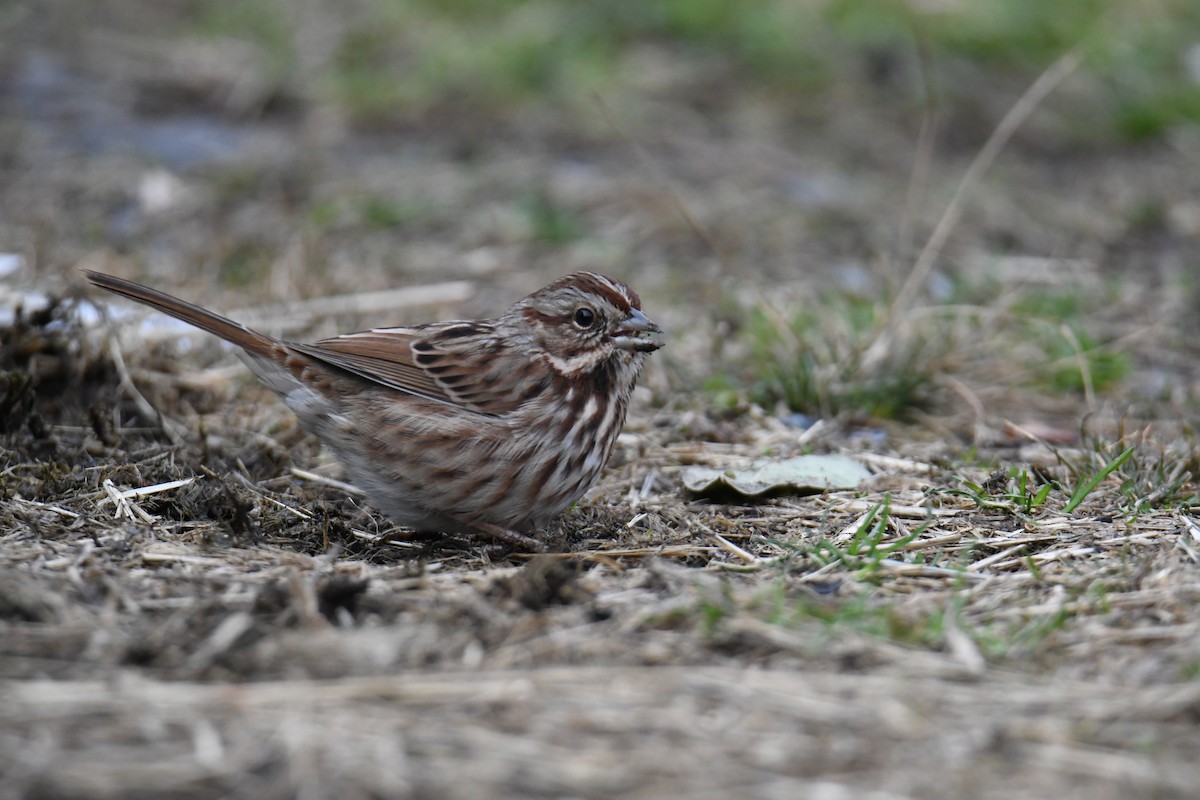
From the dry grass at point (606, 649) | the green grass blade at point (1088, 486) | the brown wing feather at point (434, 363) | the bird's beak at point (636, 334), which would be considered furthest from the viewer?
the bird's beak at point (636, 334)

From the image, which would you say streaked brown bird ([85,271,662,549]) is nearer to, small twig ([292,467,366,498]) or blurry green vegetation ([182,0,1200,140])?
small twig ([292,467,366,498])

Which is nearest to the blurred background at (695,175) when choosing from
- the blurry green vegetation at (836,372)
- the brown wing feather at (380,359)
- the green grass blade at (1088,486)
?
the blurry green vegetation at (836,372)

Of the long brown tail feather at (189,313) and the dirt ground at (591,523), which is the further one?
the long brown tail feather at (189,313)

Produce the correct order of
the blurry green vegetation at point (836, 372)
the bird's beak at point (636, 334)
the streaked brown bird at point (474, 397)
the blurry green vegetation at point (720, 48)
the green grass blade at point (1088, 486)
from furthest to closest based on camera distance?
the blurry green vegetation at point (720, 48) → the blurry green vegetation at point (836, 372) → the bird's beak at point (636, 334) → the streaked brown bird at point (474, 397) → the green grass blade at point (1088, 486)

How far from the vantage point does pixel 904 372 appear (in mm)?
5301

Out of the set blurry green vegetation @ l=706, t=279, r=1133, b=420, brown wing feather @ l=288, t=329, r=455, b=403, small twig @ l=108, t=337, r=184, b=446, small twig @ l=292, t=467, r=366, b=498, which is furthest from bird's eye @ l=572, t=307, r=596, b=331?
small twig @ l=108, t=337, r=184, b=446

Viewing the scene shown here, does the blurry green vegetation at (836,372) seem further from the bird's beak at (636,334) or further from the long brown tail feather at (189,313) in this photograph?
the long brown tail feather at (189,313)

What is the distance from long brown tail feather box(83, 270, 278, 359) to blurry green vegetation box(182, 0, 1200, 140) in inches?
188

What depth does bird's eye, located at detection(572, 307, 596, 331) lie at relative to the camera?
14.4ft

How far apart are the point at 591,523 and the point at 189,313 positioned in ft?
4.71

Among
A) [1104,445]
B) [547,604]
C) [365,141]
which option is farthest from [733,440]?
[365,141]

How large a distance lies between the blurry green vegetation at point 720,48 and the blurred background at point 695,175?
0.09 feet

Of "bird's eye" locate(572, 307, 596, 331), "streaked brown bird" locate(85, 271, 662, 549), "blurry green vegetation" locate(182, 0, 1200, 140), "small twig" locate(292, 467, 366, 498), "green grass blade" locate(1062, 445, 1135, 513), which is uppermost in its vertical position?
"blurry green vegetation" locate(182, 0, 1200, 140)

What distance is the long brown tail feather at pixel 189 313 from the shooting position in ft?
13.5
